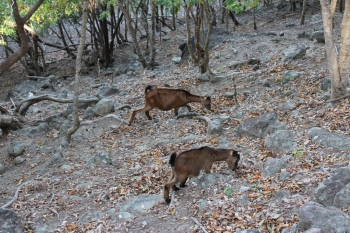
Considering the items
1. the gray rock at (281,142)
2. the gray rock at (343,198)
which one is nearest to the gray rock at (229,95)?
the gray rock at (281,142)

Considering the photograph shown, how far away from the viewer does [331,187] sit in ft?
16.8

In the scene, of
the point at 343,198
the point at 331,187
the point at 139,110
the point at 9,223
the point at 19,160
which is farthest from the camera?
the point at 139,110

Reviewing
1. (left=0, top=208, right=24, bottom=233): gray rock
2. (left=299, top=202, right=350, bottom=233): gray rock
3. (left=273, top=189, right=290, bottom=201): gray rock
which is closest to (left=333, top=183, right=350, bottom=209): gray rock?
(left=299, top=202, right=350, bottom=233): gray rock

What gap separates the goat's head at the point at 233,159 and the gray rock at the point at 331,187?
1682 millimetres

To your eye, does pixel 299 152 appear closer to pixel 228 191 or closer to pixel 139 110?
pixel 228 191

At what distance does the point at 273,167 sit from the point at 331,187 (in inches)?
57.2

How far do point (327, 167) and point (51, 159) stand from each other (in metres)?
5.88

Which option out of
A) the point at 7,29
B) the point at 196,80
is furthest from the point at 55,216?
the point at 7,29

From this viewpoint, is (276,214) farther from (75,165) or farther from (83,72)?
(83,72)

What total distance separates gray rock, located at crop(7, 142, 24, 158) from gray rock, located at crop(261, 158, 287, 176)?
6.03 metres

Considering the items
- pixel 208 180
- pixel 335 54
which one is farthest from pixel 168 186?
pixel 335 54

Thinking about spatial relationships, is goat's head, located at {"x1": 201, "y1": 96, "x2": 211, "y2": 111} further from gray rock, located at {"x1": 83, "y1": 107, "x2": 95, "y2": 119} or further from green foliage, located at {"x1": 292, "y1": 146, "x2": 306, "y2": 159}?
green foliage, located at {"x1": 292, "y1": 146, "x2": 306, "y2": 159}

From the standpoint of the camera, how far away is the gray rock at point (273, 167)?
21.1 ft

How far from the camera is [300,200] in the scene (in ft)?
17.5
